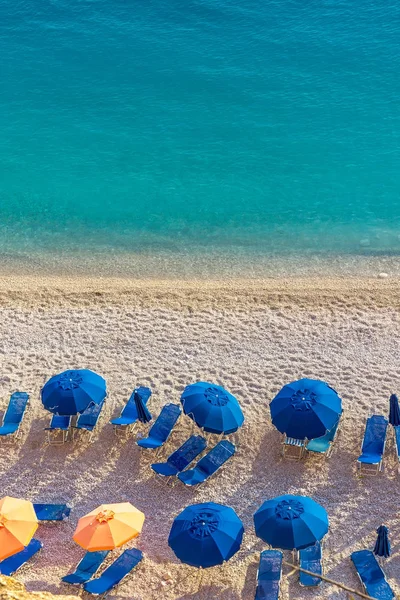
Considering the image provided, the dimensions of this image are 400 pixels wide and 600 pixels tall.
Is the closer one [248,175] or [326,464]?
[326,464]

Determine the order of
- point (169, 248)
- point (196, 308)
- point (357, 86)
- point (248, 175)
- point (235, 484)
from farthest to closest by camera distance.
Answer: point (357, 86)
point (248, 175)
point (169, 248)
point (196, 308)
point (235, 484)

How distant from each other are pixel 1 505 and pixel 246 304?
9424 millimetres

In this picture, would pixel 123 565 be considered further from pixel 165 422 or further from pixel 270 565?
pixel 165 422

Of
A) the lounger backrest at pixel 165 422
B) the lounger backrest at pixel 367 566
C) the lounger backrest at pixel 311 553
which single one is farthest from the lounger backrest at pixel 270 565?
the lounger backrest at pixel 165 422

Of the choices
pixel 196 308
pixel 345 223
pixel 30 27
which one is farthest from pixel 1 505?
pixel 30 27

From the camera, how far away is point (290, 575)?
13.9 meters

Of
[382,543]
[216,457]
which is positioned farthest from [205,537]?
[382,543]

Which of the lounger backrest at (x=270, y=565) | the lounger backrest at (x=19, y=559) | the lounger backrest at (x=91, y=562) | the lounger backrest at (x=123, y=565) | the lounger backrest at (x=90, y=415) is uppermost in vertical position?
the lounger backrest at (x=270, y=565)

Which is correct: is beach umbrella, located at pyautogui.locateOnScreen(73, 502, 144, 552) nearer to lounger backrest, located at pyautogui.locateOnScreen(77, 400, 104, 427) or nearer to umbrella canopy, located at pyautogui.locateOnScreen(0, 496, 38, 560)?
umbrella canopy, located at pyautogui.locateOnScreen(0, 496, 38, 560)

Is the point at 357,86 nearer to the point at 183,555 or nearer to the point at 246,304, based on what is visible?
the point at 246,304

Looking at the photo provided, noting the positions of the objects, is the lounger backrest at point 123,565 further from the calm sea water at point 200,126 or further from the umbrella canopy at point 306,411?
the calm sea water at point 200,126

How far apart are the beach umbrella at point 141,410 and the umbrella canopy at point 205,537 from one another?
3.19 m

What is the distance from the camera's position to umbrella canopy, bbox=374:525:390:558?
1376 centimetres

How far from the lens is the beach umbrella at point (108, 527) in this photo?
13.9m
